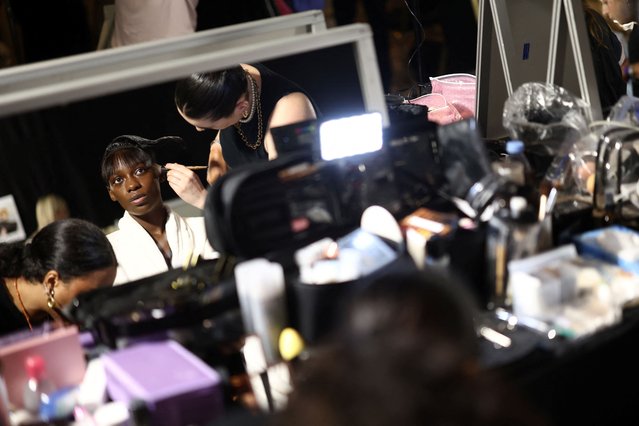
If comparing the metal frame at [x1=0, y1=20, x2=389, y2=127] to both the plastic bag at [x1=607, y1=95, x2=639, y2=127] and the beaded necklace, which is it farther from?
the plastic bag at [x1=607, y1=95, x2=639, y2=127]

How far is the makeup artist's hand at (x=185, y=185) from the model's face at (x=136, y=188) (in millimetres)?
34

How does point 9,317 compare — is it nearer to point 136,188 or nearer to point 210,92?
point 136,188

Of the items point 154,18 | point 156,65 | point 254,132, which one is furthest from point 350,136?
point 154,18

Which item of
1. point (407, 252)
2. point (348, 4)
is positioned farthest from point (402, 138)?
point (348, 4)

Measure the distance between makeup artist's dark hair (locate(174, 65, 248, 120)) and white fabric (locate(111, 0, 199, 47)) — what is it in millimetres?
1799

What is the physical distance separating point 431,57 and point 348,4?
0.64 m

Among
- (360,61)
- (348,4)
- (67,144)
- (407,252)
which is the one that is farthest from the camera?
(348,4)

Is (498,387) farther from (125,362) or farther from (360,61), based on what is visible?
(360,61)

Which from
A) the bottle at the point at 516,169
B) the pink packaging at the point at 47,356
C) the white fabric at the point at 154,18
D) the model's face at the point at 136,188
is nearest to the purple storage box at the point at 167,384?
the pink packaging at the point at 47,356

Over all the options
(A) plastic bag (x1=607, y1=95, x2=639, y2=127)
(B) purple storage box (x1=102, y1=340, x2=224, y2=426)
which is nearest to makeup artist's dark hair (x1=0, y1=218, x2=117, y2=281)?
(B) purple storage box (x1=102, y1=340, x2=224, y2=426)

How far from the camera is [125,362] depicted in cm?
125

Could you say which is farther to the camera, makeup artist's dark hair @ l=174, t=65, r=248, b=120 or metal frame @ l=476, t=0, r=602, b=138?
metal frame @ l=476, t=0, r=602, b=138

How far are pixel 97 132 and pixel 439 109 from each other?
144 centimetres

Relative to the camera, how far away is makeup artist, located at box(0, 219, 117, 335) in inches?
63.2
